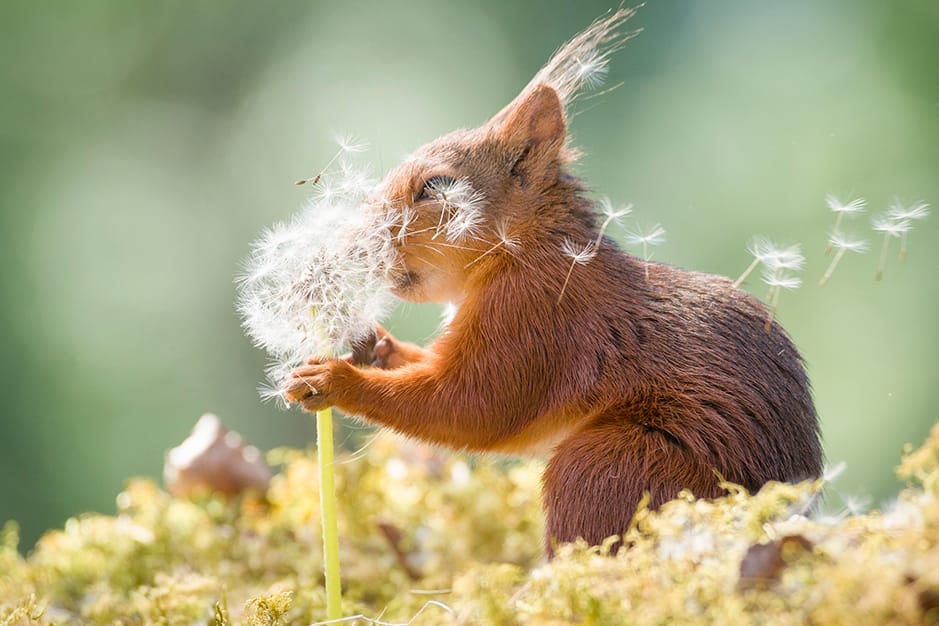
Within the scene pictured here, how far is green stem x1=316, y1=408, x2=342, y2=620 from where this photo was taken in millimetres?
1270

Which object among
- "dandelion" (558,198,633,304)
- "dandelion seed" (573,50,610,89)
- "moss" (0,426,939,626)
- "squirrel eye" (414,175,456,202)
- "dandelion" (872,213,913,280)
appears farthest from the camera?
"dandelion seed" (573,50,610,89)

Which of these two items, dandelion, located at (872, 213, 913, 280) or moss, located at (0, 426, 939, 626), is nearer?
moss, located at (0, 426, 939, 626)

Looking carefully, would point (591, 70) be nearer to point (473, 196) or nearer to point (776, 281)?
point (473, 196)

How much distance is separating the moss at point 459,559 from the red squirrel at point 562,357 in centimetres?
13

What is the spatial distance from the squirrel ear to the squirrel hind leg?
54 cm

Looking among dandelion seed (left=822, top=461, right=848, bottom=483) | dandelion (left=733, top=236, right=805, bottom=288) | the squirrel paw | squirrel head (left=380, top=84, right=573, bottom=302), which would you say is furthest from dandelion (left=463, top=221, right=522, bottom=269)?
dandelion seed (left=822, top=461, right=848, bottom=483)

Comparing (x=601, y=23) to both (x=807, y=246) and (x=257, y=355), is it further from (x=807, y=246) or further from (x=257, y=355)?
(x=257, y=355)

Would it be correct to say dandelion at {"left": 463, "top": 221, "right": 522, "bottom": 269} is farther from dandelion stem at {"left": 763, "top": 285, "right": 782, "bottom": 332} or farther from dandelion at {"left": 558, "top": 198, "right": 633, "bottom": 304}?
dandelion stem at {"left": 763, "top": 285, "right": 782, "bottom": 332}

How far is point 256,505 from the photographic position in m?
2.24

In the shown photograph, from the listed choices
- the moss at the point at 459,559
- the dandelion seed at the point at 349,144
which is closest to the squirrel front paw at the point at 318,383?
the moss at the point at 459,559

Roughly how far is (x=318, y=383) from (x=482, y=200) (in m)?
0.43

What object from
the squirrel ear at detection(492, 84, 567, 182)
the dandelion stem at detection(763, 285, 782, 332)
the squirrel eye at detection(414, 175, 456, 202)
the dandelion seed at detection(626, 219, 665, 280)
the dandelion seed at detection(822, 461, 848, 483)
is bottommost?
the dandelion seed at detection(822, 461, 848, 483)

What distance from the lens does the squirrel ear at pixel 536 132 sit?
167cm

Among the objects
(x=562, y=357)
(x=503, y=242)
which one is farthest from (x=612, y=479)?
(x=503, y=242)
